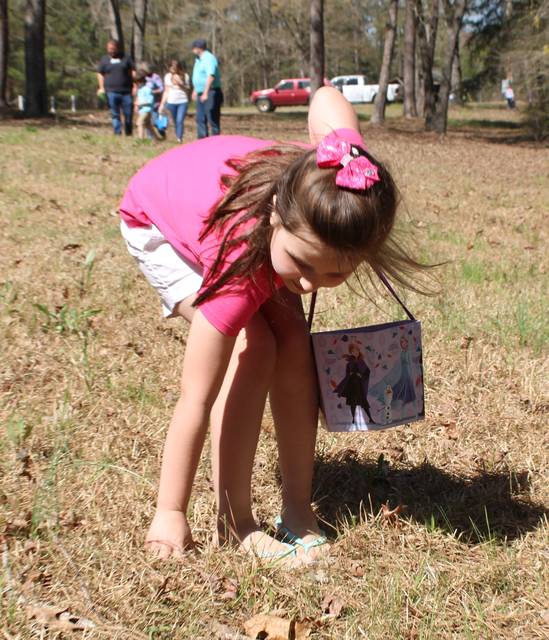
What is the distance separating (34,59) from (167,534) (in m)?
19.6

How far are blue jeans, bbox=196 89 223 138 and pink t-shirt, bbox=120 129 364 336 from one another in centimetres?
1053

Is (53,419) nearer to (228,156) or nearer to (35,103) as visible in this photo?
(228,156)

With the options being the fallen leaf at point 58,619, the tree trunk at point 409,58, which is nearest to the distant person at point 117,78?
the tree trunk at point 409,58

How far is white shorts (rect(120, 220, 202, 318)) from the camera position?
2367 millimetres

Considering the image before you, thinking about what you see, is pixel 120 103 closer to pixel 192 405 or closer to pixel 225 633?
pixel 192 405

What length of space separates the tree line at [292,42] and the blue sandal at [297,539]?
17375 mm

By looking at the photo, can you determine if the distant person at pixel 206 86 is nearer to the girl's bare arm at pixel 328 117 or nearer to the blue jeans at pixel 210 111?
the blue jeans at pixel 210 111

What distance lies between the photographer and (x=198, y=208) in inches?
89.4

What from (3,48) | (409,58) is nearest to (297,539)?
(3,48)

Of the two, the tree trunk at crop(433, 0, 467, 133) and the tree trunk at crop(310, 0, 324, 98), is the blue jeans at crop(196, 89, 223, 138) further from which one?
the tree trunk at crop(433, 0, 467, 133)

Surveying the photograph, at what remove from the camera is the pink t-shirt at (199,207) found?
6.64 feet

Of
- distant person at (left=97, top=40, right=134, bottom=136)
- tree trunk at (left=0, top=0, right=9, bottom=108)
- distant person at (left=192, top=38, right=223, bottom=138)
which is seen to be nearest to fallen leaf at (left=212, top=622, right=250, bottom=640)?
distant person at (left=192, top=38, right=223, bottom=138)

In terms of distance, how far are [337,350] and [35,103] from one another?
62.9 feet

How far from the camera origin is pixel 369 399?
92.6 inches
